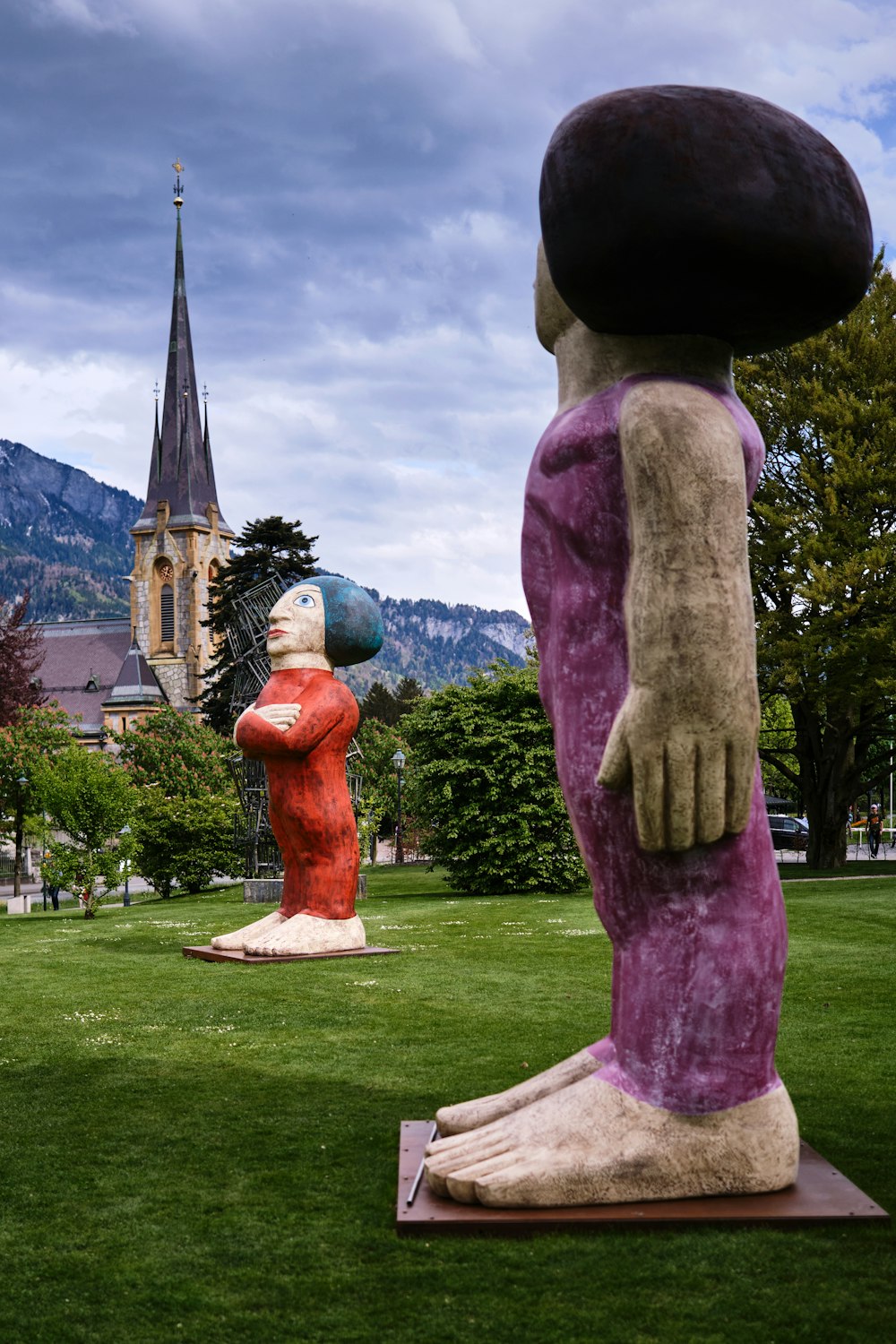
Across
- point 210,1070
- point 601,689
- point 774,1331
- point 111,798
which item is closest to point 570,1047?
point 210,1070

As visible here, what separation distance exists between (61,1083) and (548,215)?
461cm

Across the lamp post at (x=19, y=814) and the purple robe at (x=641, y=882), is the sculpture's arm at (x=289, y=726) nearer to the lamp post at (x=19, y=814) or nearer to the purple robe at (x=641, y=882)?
the purple robe at (x=641, y=882)

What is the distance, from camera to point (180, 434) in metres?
77.1

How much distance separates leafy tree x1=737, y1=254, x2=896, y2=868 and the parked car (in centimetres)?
1491

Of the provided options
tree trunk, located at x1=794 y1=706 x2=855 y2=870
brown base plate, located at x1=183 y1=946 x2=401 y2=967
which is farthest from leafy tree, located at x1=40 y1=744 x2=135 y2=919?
tree trunk, located at x1=794 y1=706 x2=855 y2=870

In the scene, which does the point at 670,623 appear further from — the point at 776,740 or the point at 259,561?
the point at 259,561

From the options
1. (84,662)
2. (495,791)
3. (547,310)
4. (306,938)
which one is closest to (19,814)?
(495,791)

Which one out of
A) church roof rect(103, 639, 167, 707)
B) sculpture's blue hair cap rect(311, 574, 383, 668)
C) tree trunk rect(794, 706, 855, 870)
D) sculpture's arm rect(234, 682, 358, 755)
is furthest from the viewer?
church roof rect(103, 639, 167, 707)

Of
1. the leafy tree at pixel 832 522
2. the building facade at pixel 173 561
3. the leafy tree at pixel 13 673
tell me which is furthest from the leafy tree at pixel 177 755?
the building facade at pixel 173 561

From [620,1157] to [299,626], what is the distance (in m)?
7.44

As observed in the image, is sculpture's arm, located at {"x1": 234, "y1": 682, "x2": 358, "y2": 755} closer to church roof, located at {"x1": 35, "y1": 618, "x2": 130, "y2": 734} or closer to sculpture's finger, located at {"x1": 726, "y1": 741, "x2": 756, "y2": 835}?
sculpture's finger, located at {"x1": 726, "y1": 741, "x2": 756, "y2": 835}

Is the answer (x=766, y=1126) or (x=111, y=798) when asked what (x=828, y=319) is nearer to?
(x=766, y=1126)

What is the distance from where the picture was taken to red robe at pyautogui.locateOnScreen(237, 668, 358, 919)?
10461mm

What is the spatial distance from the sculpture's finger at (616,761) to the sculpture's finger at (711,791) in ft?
0.72
